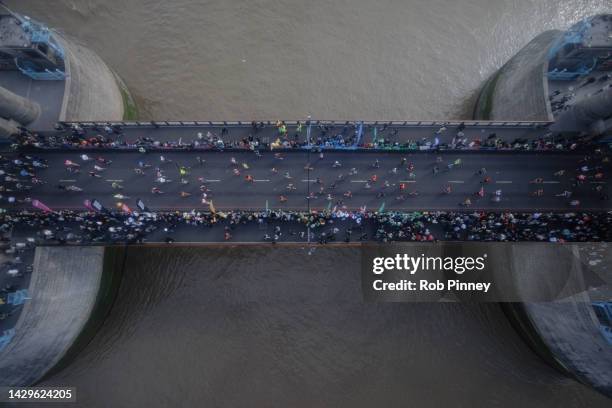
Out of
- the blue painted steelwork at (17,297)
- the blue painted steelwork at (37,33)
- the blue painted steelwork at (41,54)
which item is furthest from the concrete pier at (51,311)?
the blue painted steelwork at (37,33)

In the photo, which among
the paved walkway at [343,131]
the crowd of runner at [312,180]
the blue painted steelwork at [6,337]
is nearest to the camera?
the blue painted steelwork at [6,337]

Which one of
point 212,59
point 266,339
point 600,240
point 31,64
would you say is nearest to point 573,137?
point 600,240

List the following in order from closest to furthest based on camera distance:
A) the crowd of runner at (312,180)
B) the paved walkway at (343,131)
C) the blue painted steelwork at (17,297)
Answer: the blue painted steelwork at (17,297) → the crowd of runner at (312,180) → the paved walkway at (343,131)

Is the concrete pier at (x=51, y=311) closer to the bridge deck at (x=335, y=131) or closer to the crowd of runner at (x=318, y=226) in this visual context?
the crowd of runner at (x=318, y=226)

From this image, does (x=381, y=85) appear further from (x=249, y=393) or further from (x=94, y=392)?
(x=94, y=392)

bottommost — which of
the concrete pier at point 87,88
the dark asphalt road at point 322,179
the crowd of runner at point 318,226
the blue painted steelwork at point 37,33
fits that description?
the crowd of runner at point 318,226

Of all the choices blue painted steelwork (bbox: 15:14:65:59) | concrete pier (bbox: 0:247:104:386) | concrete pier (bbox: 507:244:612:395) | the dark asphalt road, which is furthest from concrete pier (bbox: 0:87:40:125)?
concrete pier (bbox: 507:244:612:395)

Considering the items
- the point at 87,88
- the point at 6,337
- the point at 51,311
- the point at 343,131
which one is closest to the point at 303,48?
the point at 343,131

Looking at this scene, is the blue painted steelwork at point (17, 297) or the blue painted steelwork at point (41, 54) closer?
the blue painted steelwork at point (17, 297)
